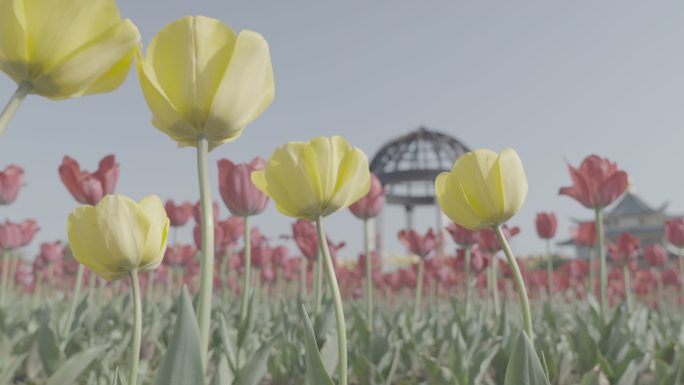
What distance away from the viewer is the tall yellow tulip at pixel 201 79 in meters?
0.72

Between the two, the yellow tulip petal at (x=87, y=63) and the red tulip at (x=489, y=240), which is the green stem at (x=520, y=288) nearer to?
the yellow tulip petal at (x=87, y=63)

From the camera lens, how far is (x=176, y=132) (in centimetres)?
75

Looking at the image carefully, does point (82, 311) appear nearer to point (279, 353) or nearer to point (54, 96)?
point (279, 353)

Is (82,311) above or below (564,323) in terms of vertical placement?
above

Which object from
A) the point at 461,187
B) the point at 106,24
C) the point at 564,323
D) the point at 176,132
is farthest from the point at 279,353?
the point at 564,323

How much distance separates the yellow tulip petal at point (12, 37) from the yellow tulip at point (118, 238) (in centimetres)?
33

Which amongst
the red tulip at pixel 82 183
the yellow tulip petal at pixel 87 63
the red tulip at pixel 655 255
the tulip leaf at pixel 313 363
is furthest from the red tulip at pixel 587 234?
the yellow tulip petal at pixel 87 63

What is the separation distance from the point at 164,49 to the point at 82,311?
113 inches

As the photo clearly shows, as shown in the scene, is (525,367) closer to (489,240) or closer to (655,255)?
(489,240)

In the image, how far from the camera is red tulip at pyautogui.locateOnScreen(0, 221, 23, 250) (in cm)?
394

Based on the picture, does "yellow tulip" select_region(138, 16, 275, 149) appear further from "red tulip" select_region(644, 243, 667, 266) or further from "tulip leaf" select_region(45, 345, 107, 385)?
"red tulip" select_region(644, 243, 667, 266)

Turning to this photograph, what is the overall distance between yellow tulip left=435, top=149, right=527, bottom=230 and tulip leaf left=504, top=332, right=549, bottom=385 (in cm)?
28

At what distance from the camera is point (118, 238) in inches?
34.3

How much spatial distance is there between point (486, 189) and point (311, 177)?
0.38m
